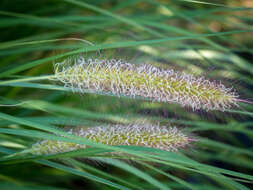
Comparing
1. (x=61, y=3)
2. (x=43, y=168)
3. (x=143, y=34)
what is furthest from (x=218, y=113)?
(x=61, y=3)

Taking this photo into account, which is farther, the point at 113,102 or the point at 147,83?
the point at 113,102

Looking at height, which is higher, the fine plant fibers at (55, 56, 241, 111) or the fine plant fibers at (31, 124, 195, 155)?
the fine plant fibers at (55, 56, 241, 111)

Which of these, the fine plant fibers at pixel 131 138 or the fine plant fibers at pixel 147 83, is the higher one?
the fine plant fibers at pixel 147 83

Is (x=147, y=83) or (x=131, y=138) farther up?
(x=147, y=83)
